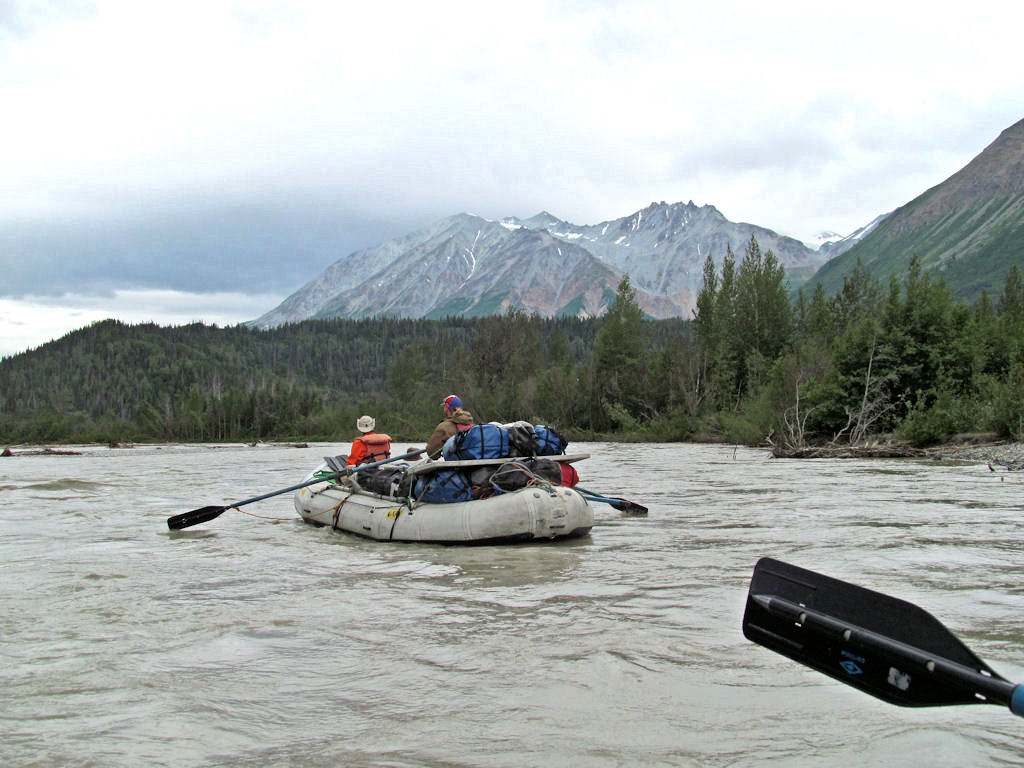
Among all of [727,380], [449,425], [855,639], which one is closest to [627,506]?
[449,425]

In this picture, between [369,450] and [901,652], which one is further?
[369,450]

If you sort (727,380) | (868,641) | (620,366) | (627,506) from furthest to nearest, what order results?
(620,366) < (727,380) < (627,506) < (868,641)

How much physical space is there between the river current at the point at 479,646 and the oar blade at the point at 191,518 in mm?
219

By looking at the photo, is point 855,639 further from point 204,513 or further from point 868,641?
point 204,513

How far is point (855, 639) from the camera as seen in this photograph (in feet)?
11.7

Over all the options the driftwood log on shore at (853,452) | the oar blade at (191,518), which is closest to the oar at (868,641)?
the oar blade at (191,518)

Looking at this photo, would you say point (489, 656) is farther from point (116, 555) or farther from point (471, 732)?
point (116, 555)

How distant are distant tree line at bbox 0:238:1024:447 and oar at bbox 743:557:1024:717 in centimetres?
2161

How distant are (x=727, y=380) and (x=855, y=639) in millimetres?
45828

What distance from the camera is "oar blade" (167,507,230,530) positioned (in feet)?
41.5

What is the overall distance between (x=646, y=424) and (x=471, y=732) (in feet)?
150

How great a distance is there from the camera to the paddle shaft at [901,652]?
3012 mm

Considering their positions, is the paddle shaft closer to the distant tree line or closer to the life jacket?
the life jacket

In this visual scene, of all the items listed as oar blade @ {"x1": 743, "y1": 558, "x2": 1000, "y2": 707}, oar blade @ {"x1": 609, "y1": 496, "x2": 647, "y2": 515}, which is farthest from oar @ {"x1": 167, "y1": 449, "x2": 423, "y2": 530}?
oar blade @ {"x1": 743, "y1": 558, "x2": 1000, "y2": 707}
